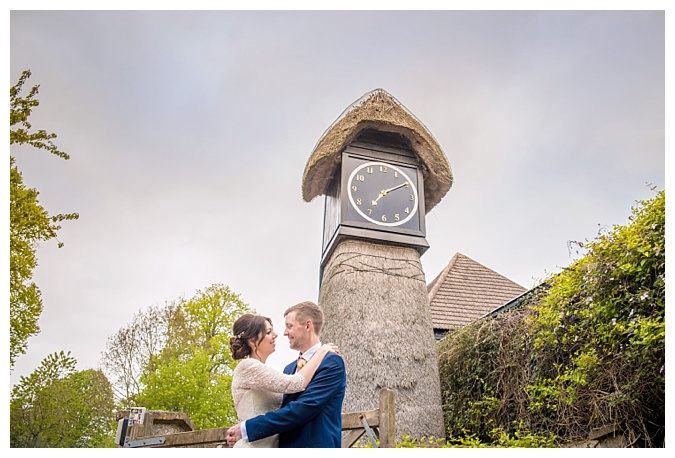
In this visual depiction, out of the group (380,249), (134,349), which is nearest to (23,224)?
(380,249)

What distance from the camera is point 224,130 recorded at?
5.00m

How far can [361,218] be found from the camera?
4.57 metres

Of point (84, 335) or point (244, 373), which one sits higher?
point (84, 335)

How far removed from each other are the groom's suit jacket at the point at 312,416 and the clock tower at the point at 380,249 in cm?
232

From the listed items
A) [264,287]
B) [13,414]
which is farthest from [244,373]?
[264,287]

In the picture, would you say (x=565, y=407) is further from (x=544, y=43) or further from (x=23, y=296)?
(x=23, y=296)

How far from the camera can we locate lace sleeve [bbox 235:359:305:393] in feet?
4.68

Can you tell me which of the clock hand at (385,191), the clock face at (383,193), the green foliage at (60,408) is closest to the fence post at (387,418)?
the clock face at (383,193)

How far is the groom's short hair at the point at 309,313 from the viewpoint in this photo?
165cm

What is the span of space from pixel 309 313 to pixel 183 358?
276 inches

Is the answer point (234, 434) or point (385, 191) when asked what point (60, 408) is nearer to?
point (385, 191)

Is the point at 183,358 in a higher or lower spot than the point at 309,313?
higher

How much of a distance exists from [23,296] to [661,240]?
463cm

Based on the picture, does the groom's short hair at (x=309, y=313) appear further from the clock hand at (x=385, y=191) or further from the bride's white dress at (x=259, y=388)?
the clock hand at (x=385, y=191)
